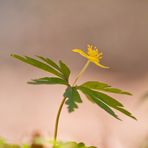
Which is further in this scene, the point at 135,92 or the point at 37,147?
the point at 135,92

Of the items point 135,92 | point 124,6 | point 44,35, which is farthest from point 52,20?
point 135,92

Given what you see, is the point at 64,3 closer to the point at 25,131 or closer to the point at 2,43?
the point at 2,43

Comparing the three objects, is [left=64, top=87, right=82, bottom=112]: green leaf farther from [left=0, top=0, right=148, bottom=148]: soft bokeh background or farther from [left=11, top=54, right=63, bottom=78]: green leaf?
[left=0, top=0, right=148, bottom=148]: soft bokeh background

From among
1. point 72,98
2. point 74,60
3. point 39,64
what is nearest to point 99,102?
point 72,98

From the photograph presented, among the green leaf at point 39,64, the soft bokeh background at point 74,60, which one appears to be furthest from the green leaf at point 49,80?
the soft bokeh background at point 74,60

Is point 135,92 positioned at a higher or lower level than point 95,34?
lower
